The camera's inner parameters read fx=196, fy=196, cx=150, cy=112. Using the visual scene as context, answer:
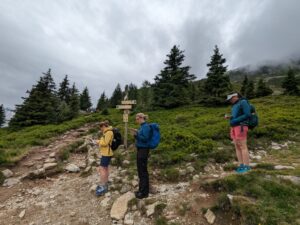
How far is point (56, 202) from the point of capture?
17.6 ft

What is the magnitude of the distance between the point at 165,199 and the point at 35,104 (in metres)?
22.6

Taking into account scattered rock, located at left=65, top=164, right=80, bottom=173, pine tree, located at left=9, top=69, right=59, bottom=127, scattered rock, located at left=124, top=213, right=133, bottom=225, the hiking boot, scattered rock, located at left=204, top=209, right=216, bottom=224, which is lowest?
scattered rock, located at left=124, top=213, right=133, bottom=225

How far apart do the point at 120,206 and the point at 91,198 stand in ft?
3.68

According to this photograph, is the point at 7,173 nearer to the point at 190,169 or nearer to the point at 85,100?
the point at 190,169

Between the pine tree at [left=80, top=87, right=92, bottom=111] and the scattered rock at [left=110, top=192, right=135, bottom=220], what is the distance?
41670 millimetres

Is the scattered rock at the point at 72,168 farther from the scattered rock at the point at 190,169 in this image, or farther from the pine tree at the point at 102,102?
the pine tree at the point at 102,102

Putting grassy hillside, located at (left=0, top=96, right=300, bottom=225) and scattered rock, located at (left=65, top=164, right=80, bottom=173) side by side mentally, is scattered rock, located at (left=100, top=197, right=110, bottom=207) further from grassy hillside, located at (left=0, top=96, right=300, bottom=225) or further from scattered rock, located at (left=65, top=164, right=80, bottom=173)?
scattered rock, located at (left=65, top=164, right=80, bottom=173)

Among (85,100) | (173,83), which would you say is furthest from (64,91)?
(173,83)

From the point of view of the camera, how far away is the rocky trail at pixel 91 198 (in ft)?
14.1

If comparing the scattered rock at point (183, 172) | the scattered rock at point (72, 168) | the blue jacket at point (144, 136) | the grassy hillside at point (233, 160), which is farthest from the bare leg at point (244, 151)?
the scattered rock at point (72, 168)

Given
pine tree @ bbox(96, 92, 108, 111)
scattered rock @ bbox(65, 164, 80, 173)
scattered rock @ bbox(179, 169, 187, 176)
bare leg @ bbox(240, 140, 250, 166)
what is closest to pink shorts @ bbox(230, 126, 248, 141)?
bare leg @ bbox(240, 140, 250, 166)

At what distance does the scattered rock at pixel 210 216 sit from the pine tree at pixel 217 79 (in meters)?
19.6

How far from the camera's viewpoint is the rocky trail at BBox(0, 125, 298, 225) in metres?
4.30

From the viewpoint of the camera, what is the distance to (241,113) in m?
5.05
